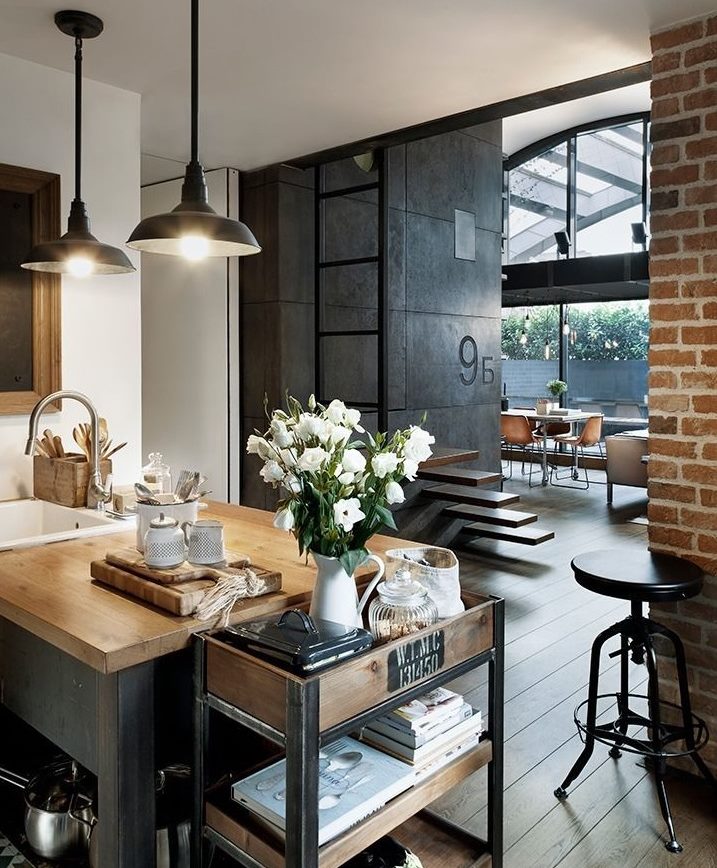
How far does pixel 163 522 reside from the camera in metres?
1.88

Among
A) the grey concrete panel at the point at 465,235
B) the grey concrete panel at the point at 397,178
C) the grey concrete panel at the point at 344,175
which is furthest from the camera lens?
the grey concrete panel at the point at 465,235

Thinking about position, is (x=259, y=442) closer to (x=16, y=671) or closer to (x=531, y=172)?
(x=16, y=671)

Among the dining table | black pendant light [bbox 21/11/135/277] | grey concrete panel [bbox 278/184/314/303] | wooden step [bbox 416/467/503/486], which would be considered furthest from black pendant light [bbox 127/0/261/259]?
the dining table

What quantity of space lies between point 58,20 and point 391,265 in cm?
285

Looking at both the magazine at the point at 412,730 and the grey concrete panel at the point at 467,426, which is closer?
the magazine at the point at 412,730

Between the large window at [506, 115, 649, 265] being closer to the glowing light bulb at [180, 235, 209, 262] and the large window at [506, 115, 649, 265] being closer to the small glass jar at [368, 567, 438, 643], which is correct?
the glowing light bulb at [180, 235, 209, 262]

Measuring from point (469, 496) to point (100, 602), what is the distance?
3842 mm

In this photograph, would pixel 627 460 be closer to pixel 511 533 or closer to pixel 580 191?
pixel 511 533

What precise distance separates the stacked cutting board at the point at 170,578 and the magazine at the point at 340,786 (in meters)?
0.39

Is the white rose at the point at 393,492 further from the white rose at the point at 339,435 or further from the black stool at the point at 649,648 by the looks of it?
the black stool at the point at 649,648

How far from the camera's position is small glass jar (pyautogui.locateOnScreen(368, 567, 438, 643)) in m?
1.62

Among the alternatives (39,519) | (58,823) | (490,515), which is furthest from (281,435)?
(490,515)

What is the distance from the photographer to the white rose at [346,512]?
5.01ft

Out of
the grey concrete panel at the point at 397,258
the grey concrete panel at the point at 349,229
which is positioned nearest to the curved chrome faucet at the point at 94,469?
the grey concrete panel at the point at 349,229
